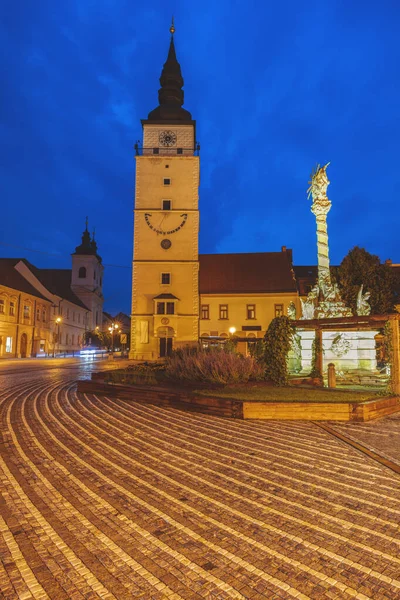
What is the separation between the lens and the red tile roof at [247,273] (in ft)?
147

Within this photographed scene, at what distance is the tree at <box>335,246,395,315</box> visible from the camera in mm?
34938

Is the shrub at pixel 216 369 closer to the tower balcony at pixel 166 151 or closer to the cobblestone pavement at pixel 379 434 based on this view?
the cobblestone pavement at pixel 379 434

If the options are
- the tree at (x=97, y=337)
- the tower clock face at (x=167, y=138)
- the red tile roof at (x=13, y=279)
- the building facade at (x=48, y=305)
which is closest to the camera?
the tower clock face at (x=167, y=138)

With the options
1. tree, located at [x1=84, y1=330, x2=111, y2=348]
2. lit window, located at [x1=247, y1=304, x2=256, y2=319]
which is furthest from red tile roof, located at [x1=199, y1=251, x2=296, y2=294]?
tree, located at [x1=84, y1=330, x2=111, y2=348]

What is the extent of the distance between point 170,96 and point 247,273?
21.0 metres

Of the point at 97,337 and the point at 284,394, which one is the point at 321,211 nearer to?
Result: the point at 284,394

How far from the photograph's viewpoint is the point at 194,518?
13.6 ft

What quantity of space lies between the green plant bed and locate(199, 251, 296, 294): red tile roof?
3245 centimetres

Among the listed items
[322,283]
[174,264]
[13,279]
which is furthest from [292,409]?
[13,279]

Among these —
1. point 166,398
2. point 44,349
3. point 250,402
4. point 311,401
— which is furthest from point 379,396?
point 44,349

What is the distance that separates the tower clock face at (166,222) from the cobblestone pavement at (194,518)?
110 feet

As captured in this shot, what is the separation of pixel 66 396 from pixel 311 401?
25.4 feet

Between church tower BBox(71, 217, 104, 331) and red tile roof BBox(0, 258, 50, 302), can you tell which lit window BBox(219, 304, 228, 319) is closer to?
red tile roof BBox(0, 258, 50, 302)

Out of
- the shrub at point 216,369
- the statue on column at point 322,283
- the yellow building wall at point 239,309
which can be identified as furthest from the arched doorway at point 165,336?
the shrub at point 216,369
